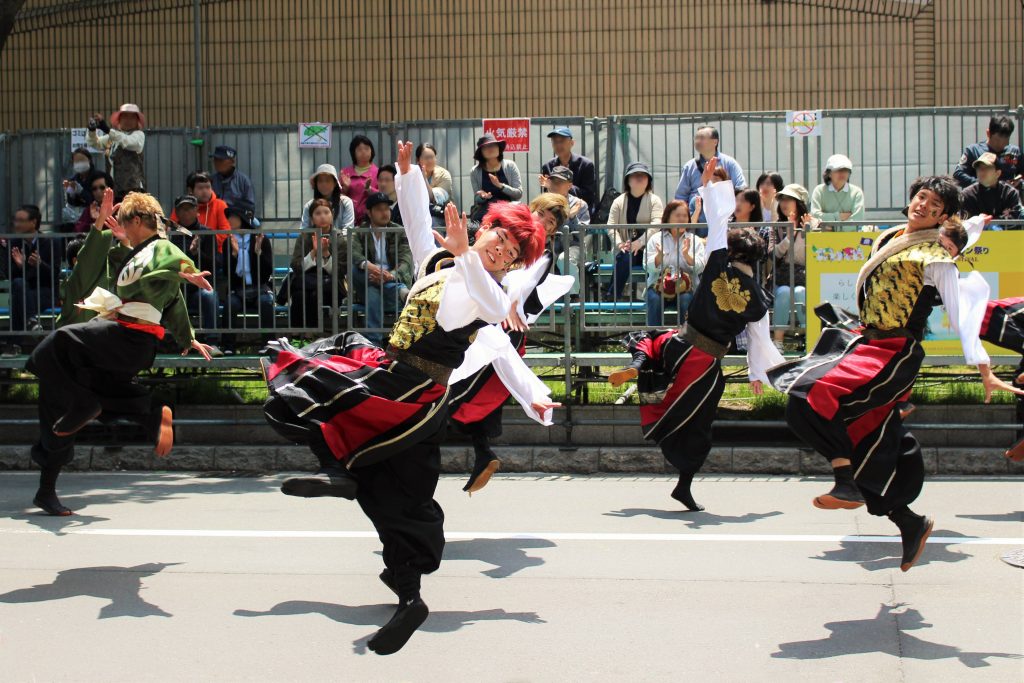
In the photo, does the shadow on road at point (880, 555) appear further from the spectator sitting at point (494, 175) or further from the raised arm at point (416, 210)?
the spectator sitting at point (494, 175)

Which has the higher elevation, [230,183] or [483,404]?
[230,183]

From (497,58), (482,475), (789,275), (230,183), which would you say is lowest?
(482,475)

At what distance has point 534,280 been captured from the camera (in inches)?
327

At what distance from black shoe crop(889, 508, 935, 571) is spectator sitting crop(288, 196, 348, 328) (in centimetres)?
536

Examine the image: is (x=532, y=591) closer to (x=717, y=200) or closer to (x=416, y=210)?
(x=416, y=210)

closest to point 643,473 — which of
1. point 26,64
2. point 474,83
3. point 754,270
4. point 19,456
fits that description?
point 754,270

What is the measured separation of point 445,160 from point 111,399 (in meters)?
6.24

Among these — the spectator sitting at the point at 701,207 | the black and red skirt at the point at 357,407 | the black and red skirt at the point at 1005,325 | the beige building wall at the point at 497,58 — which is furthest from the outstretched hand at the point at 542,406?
the beige building wall at the point at 497,58

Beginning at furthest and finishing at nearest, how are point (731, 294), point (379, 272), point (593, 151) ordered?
point (593, 151), point (379, 272), point (731, 294)

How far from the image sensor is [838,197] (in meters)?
12.1

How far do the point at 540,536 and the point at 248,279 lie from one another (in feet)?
13.5

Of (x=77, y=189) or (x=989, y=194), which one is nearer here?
(x=989, y=194)

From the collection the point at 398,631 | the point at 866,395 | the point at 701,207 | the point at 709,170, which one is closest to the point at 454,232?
the point at 398,631

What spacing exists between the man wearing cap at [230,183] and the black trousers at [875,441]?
7.66m
